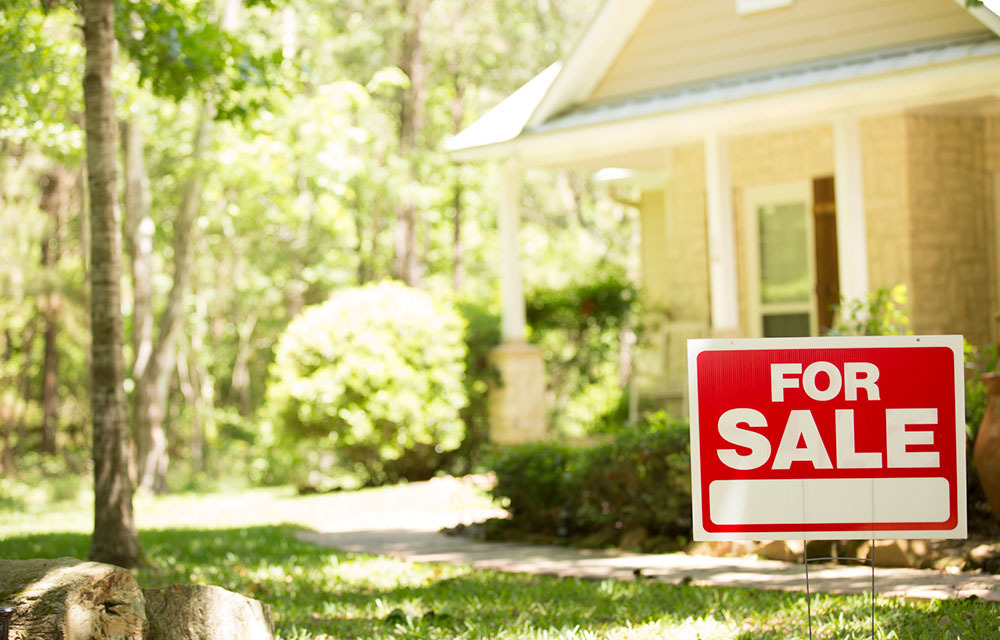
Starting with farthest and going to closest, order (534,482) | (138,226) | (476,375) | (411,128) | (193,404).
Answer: (193,404) < (411,128) < (138,226) < (476,375) < (534,482)

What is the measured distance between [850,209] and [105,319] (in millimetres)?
6698

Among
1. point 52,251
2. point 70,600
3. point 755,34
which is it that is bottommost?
point 70,600

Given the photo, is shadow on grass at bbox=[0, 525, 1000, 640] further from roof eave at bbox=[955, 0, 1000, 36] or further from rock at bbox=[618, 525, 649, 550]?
roof eave at bbox=[955, 0, 1000, 36]

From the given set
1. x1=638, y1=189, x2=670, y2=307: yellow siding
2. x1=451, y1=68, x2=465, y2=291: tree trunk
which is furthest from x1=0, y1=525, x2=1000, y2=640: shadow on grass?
x1=451, y1=68, x2=465, y2=291: tree trunk

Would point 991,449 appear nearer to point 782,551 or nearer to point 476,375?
point 782,551

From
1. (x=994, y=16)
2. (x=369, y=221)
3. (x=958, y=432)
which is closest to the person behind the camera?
(x=958, y=432)

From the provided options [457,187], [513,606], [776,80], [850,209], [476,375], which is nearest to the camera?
[513,606]

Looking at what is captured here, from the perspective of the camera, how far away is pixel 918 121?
11359 millimetres

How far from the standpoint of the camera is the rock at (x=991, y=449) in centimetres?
607

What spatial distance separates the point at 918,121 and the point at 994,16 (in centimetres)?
242

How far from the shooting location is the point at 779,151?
42.1ft

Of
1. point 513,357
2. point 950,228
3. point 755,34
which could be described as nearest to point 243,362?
point 513,357

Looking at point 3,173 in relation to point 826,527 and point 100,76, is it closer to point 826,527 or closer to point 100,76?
point 100,76

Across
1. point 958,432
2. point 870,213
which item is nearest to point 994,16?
point 870,213
